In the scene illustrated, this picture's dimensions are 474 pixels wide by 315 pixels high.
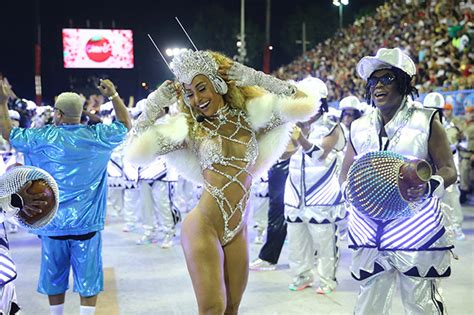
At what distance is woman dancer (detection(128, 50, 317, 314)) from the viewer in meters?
3.33

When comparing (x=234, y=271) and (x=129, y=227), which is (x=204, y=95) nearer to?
(x=234, y=271)

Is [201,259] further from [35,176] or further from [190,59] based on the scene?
[190,59]

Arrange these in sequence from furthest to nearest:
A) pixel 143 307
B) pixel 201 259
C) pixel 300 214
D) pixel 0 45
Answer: pixel 0 45 → pixel 300 214 → pixel 143 307 → pixel 201 259

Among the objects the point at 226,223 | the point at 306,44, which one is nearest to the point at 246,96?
the point at 226,223

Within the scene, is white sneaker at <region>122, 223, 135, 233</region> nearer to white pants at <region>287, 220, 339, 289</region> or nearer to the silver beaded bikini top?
white pants at <region>287, 220, 339, 289</region>

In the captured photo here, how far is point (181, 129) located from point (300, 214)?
2944mm

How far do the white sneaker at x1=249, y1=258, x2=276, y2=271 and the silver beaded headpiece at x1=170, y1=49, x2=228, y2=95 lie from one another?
12.8ft

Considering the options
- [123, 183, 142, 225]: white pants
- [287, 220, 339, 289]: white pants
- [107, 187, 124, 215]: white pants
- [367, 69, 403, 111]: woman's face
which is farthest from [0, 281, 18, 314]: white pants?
[107, 187, 124, 215]: white pants

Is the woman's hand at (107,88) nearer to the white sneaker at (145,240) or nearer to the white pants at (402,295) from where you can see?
the white pants at (402,295)

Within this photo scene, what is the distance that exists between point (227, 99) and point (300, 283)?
313 cm

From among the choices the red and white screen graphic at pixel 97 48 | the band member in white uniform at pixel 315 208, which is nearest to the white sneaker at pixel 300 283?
the band member in white uniform at pixel 315 208

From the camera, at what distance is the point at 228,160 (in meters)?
3.45

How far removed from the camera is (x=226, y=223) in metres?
3.36

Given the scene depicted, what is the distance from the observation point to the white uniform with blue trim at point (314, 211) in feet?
20.0
